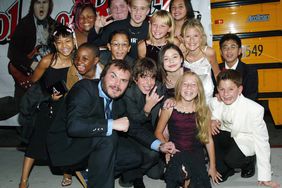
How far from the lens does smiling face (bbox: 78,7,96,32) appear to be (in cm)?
404

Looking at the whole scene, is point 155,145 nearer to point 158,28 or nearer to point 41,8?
point 158,28

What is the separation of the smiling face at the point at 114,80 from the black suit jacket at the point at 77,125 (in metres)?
0.11

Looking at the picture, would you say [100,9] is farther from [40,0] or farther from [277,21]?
[277,21]

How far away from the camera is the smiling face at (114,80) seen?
253 cm

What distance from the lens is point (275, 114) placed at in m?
4.29

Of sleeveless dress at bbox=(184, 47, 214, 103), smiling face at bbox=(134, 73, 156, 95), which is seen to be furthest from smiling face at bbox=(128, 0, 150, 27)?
smiling face at bbox=(134, 73, 156, 95)

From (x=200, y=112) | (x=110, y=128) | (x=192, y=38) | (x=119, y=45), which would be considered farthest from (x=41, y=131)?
(x=192, y=38)

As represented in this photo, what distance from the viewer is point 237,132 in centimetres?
317

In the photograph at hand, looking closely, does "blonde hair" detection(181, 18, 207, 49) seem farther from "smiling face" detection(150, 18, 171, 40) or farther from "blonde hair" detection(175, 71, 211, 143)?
"blonde hair" detection(175, 71, 211, 143)

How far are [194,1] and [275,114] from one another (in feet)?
5.83

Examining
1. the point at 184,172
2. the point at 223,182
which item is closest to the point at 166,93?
the point at 184,172

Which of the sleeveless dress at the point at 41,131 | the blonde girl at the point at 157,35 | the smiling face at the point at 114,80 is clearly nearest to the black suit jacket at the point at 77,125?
the smiling face at the point at 114,80

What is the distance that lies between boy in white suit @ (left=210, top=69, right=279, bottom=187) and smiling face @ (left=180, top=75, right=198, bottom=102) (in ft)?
1.14

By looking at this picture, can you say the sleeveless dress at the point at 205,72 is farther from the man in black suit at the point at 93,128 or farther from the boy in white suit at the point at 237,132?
the man in black suit at the point at 93,128
